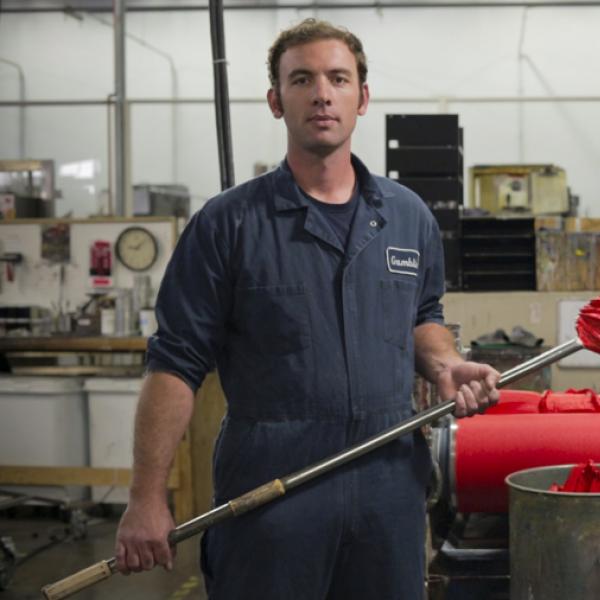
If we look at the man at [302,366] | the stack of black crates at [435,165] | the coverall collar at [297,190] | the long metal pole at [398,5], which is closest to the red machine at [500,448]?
the man at [302,366]

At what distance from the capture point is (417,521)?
1.78m

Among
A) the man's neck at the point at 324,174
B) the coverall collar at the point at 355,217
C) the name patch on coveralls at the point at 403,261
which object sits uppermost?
the man's neck at the point at 324,174

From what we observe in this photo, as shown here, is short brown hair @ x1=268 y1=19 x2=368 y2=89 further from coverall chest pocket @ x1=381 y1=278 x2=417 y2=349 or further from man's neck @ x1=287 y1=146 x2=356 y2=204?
coverall chest pocket @ x1=381 y1=278 x2=417 y2=349

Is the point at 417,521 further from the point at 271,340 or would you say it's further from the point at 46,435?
the point at 46,435

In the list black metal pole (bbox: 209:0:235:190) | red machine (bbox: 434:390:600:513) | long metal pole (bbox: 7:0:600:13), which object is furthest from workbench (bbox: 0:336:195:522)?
long metal pole (bbox: 7:0:600:13)

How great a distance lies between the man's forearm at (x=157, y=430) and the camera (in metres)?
1.70

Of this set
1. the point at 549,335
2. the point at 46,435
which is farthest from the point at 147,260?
the point at 549,335

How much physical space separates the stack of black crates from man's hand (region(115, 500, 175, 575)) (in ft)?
10.0

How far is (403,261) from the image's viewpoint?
181 cm

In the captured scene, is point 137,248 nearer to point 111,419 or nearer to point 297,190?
point 111,419

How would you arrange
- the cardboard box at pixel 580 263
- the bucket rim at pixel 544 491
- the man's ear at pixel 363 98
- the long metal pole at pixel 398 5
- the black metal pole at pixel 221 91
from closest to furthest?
the man's ear at pixel 363 98
the bucket rim at pixel 544 491
the black metal pole at pixel 221 91
the cardboard box at pixel 580 263
the long metal pole at pixel 398 5

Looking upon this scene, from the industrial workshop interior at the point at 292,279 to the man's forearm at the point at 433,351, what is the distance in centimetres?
2

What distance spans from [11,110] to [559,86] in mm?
5064

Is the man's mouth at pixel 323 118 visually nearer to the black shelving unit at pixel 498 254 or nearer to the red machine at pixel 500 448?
the red machine at pixel 500 448
